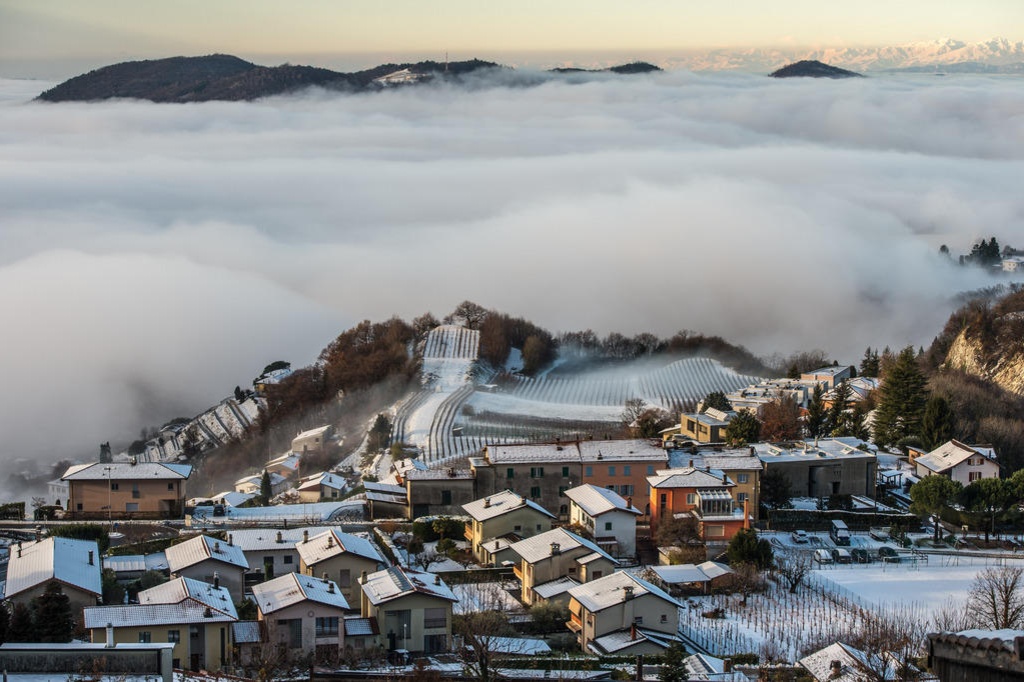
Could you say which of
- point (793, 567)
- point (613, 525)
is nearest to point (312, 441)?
point (613, 525)

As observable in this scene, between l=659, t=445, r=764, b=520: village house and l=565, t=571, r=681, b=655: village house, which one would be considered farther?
l=659, t=445, r=764, b=520: village house

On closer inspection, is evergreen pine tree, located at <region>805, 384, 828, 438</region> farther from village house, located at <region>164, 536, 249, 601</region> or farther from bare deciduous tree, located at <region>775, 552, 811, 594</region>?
village house, located at <region>164, 536, 249, 601</region>

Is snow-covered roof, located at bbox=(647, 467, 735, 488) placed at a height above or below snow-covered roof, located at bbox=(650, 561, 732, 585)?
above

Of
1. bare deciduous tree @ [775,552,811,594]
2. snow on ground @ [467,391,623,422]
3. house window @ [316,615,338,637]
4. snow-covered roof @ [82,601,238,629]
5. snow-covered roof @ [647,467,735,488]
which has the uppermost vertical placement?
snow-covered roof @ [82,601,238,629]

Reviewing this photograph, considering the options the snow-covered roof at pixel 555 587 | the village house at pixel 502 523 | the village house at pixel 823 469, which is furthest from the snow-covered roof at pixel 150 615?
the village house at pixel 823 469

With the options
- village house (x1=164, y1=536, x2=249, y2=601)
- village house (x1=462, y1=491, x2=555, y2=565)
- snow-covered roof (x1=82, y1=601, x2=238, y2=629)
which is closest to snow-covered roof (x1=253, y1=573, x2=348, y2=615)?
snow-covered roof (x1=82, y1=601, x2=238, y2=629)

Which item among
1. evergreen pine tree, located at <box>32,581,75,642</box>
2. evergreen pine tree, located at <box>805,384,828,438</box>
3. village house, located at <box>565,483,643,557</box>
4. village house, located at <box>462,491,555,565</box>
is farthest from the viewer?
evergreen pine tree, located at <box>805,384,828,438</box>

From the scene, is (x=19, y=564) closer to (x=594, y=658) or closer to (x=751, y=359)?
(x=594, y=658)
